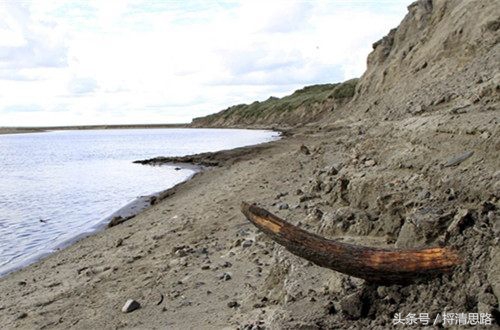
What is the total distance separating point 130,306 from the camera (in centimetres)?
732

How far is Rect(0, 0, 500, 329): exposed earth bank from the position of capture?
4984mm

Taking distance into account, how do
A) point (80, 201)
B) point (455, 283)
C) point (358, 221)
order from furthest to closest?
1. point (80, 201)
2. point (358, 221)
3. point (455, 283)

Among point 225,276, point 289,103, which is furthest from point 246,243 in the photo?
point 289,103

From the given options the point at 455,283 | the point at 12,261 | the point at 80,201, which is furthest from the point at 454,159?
the point at 80,201

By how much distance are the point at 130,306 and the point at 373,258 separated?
3913 millimetres

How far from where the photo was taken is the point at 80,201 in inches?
909

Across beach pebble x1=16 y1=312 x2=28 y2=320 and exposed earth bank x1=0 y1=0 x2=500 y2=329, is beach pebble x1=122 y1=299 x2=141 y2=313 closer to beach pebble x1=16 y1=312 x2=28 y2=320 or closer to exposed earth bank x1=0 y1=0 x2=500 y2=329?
exposed earth bank x1=0 y1=0 x2=500 y2=329

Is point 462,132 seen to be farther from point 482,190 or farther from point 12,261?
point 12,261

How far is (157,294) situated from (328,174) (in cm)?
533

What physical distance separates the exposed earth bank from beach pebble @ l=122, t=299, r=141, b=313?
0.06m

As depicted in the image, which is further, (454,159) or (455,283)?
(454,159)

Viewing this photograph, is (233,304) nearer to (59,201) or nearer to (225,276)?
(225,276)

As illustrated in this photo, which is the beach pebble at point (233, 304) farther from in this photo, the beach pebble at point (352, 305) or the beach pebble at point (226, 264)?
the beach pebble at point (352, 305)

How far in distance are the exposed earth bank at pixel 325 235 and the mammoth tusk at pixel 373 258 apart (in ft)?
0.37
